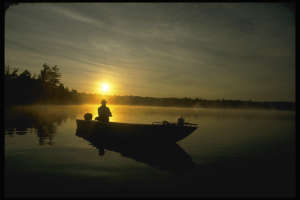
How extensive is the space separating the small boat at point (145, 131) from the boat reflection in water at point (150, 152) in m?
0.33

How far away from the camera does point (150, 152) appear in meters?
11.8

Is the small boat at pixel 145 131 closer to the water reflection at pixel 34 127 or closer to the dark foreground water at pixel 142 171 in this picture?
the dark foreground water at pixel 142 171

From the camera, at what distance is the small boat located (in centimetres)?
1184

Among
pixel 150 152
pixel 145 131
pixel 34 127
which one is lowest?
pixel 150 152

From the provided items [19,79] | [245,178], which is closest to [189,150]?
[245,178]

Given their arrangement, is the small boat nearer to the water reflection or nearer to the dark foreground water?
the dark foreground water

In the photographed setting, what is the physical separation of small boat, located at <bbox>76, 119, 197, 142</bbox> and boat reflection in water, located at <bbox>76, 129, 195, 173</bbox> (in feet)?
1.08

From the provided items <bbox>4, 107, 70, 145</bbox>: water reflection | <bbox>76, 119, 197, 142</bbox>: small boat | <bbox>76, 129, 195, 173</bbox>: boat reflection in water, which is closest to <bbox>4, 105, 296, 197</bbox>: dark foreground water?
<bbox>76, 129, 195, 173</bbox>: boat reflection in water

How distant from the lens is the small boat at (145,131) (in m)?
11.8

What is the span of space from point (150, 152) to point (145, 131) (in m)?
1.33

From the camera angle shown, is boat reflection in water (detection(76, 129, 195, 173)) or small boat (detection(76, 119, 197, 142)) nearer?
boat reflection in water (detection(76, 129, 195, 173))

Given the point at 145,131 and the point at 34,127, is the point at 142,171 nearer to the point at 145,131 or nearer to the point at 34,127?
the point at 145,131

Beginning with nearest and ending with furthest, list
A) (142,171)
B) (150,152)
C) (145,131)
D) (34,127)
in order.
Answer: (142,171)
(150,152)
(145,131)
(34,127)

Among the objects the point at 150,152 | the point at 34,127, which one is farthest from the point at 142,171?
the point at 34,127
